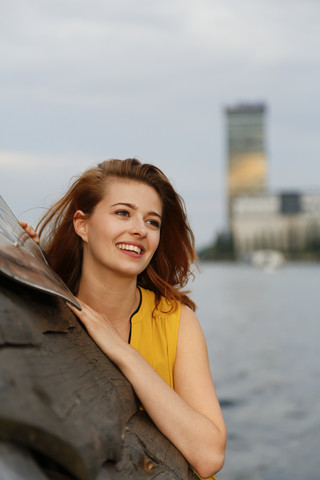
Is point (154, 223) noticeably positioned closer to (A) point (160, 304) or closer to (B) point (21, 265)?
(A) point (160, 304)

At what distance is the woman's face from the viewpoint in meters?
1.59

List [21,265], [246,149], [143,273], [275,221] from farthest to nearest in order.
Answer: [246,149]
[275,221]
[143,273]
[21,265]

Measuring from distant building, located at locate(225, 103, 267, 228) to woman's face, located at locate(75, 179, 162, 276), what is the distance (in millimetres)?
117104

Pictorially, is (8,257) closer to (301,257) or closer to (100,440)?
(100,440)

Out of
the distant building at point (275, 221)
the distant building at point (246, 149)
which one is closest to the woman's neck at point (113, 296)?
the distant building at point (275, 221)

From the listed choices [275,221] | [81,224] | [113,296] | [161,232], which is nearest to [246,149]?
[275,221]

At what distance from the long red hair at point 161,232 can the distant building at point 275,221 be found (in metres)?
96.1

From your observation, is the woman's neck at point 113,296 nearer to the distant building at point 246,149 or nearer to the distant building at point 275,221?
the distant building at point 275,221

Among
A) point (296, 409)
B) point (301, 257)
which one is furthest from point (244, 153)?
point (296, 409)

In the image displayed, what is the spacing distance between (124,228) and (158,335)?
0.96 feet

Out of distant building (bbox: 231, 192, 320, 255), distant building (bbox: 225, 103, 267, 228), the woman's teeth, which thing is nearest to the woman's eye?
the woman's teeth

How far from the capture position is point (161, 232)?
6.09 feet

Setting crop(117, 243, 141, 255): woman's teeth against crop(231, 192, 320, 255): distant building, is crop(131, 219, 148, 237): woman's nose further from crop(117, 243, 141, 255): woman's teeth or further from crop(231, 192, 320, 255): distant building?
crop(231, 192, 320, 255): distant building

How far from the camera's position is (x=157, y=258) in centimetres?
187
